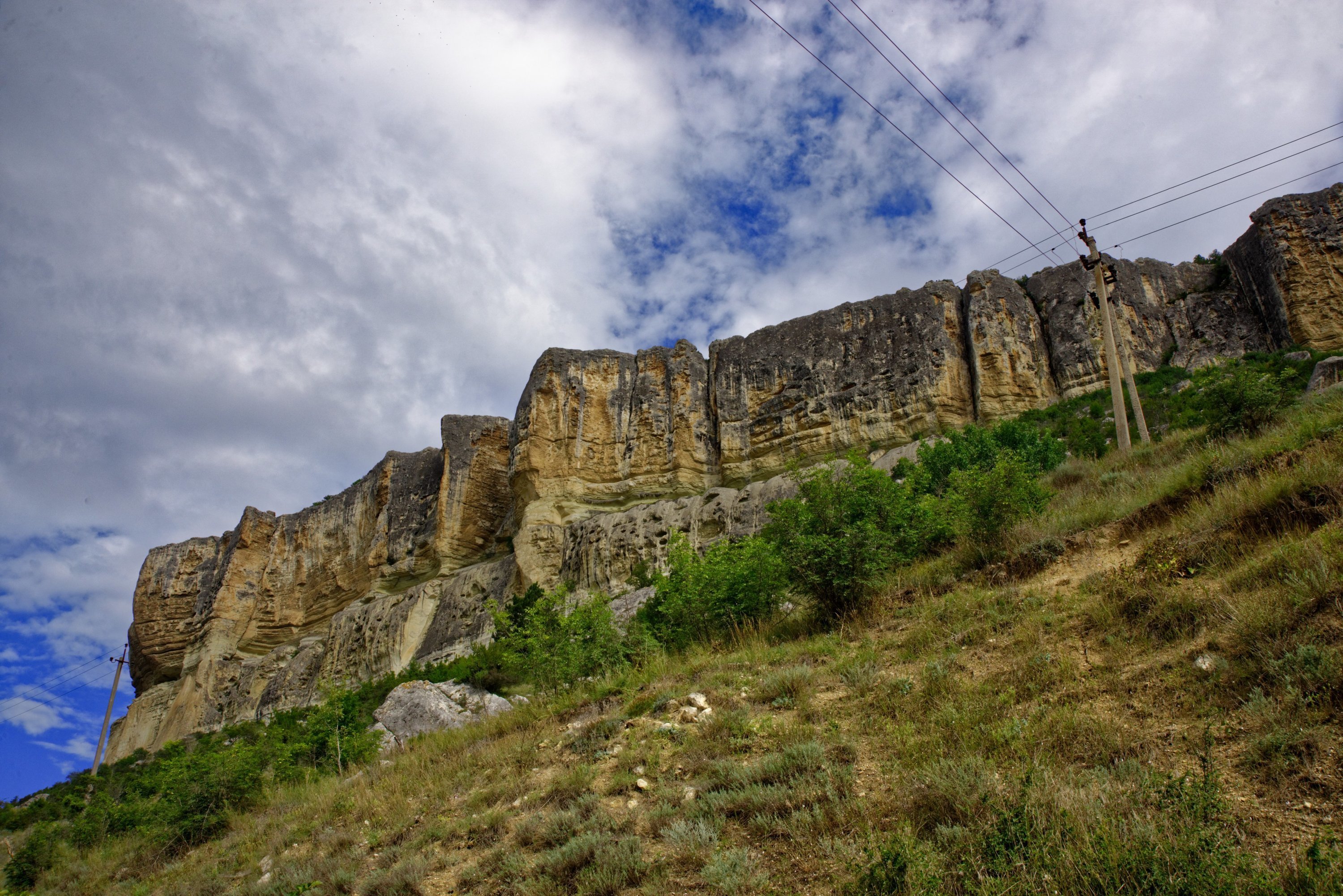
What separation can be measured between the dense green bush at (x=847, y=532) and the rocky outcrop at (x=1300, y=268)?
23145 millimetres

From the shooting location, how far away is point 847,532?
416 inches

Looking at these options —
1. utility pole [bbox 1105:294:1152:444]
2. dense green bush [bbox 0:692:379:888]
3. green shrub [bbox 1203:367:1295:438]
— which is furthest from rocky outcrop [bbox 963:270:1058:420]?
dense green bush [bbox 0:692:379:888]

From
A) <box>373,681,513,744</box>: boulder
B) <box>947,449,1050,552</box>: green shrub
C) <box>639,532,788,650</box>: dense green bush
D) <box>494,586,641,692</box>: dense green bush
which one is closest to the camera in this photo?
<box>947,449,1050,552</box>: green shrub

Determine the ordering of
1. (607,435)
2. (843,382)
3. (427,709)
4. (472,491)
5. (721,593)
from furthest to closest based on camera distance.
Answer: (472,491), (607,435), (843,382), (427,709), (721,593)

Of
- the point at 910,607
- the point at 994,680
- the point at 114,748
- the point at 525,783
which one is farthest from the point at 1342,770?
the point at 114,748

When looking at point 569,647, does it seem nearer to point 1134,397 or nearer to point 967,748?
point 967,748

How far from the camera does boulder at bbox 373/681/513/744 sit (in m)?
15.2

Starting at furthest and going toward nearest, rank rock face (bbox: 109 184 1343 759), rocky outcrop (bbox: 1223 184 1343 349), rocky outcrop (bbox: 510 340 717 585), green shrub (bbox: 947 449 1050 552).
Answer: rocky outcrop (bbox: 510 340 717 585), rock face (bbox: 109 184 1343 759), rocky outcrop (bbox: 1223 184 1343 349), green shrub (bbox: 947 449 1050 552)

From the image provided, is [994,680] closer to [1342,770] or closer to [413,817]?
[1342,770]

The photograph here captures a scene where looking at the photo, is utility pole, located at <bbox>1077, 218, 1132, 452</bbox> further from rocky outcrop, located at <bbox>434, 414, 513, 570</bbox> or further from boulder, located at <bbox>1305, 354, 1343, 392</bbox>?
rocky outcrop, located at <bbox>434, 414, 513, 570</bbox>

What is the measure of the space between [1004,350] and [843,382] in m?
6.45

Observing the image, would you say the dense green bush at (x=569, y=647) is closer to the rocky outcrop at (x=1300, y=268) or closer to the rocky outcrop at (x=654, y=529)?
the rocky outcrop at (x=654, y=529)

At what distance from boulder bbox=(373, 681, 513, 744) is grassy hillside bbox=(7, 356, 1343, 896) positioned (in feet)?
13.0

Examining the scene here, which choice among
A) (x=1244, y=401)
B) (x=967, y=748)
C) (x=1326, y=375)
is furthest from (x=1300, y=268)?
(x=967, y=748)
